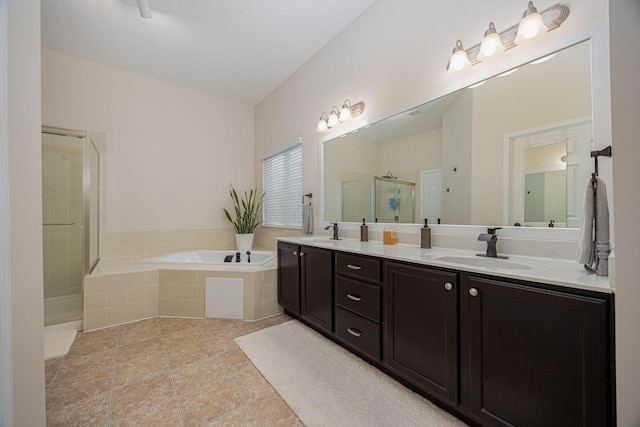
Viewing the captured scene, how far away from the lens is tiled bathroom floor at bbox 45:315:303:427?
4.43ft

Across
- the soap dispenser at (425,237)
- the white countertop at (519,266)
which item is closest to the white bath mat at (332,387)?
the white countertop at (519,266)

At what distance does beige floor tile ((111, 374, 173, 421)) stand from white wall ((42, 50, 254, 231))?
2267 mm

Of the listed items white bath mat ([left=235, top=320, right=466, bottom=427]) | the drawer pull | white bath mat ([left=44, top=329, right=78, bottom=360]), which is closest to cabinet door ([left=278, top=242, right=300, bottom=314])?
white bath mat ([left=235, top=320, right=466, bottom=427])

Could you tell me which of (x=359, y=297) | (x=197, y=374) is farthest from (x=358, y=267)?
(x=197, y=374)

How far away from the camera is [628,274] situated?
629mm

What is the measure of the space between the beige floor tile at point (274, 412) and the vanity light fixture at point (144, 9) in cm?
306

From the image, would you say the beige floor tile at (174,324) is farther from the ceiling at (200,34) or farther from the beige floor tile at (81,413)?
the ceiling at (200,34)

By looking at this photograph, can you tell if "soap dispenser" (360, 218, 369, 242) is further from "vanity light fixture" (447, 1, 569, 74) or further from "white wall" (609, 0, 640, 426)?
"white wall" (609, 0, 640, 426)

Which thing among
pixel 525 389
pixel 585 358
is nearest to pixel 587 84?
pixel 585 358

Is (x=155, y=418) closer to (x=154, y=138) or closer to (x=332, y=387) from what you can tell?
(x=332, y=387)

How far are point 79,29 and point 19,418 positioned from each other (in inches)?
129

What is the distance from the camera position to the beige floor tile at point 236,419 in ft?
4.27

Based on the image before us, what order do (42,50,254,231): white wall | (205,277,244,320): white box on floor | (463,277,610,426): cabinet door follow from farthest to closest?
(42,50,254,231): white wall < (205,277,244,320): white box on floor < (463,277,610,426): cabinet door

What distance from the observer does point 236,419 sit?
1338 millimetres
